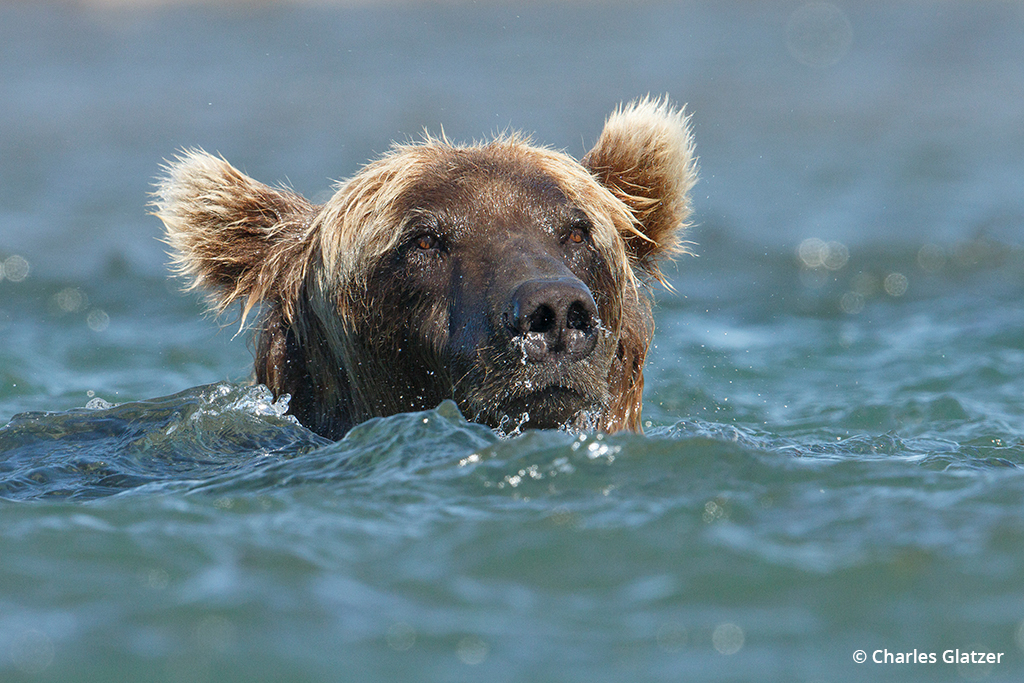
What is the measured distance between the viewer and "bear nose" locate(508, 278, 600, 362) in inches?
165

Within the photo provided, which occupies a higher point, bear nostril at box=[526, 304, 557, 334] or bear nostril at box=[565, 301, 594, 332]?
bear nostril at box=[565, 301, 594, 332]

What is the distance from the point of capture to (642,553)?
3.47m

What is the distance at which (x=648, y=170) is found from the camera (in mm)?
5637

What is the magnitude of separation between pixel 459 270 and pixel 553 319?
602mm

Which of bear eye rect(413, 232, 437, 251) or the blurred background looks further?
the blurred background

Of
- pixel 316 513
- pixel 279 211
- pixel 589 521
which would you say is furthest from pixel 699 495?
pixel 279 211

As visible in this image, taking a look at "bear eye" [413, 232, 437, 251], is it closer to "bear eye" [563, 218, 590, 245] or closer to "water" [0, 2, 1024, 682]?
"bear eye" [563, 218, 590, 245]

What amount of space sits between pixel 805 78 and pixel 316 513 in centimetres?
2087

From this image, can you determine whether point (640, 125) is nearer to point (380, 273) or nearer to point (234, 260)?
point (380, 273)

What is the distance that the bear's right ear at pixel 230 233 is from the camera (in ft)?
17.6
